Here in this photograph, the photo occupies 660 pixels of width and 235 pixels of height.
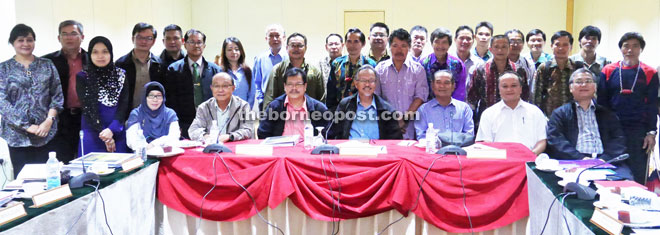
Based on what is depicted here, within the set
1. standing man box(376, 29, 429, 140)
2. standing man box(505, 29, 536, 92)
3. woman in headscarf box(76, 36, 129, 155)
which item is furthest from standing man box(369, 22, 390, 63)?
woman in headscarf box(76, 36, 129, 155)

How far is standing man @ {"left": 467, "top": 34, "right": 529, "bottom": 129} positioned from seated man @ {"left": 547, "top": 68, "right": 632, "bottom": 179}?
1.91ft

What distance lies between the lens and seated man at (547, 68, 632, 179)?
2932mm

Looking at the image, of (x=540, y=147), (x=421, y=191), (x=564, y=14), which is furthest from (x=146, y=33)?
(x=564, y=14)

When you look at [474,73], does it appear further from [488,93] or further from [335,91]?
[335,91]

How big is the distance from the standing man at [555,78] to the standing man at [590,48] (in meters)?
0.24

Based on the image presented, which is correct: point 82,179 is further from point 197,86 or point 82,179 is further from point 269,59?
point 269,59

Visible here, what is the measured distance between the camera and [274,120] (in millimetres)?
3176

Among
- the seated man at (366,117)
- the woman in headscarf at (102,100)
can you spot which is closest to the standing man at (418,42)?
the seated man at (366,117)

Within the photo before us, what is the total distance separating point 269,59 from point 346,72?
98cm

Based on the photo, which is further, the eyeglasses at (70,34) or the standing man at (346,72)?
the standing man at (346,72)

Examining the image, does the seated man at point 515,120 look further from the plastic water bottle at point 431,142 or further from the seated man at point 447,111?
the plastic water bottle at point 431,142

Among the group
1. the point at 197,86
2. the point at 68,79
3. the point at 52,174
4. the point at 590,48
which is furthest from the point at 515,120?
the point at 68,79

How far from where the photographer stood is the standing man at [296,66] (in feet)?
12.3

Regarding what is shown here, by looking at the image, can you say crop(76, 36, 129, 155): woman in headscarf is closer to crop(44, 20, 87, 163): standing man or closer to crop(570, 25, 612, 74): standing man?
crop(44, 20, 87, 163): standing man
